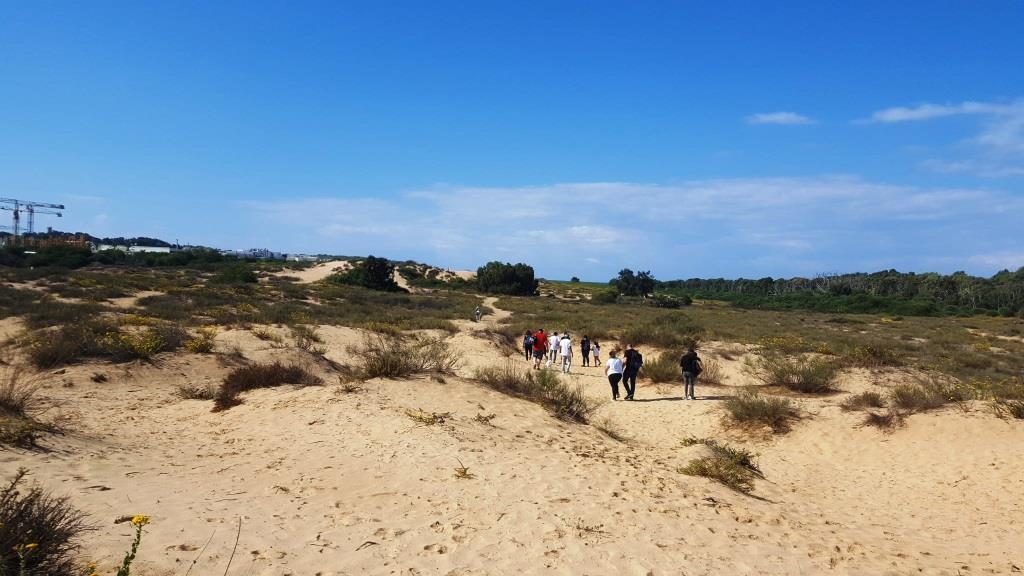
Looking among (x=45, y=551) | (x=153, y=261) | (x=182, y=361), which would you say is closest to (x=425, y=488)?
(x=45, y=551)

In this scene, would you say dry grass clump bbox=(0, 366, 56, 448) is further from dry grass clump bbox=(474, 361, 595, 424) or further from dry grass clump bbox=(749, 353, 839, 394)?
dry grass clump bbox=(749, 353, 839, 394)

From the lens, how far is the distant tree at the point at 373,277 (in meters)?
62.6

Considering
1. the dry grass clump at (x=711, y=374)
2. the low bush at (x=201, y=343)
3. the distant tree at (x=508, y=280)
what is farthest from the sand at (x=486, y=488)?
the distant tree at (x=508, y=280)

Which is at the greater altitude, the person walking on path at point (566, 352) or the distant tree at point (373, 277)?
the distant tree at point (373, 277)

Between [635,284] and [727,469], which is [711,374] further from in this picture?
[635,284]

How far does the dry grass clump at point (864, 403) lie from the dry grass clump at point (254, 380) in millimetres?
13200

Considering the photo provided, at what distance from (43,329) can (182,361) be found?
5.49 m

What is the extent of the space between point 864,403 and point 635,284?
70.8 meters

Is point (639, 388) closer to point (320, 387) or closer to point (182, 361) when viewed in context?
point (320, 387)

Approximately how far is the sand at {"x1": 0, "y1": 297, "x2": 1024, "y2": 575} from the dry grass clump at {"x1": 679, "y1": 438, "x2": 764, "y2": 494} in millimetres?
343

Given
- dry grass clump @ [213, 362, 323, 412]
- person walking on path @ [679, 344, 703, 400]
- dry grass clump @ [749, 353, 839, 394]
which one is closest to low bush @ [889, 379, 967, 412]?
dry grass clump @ [749, 353, 839, 394]

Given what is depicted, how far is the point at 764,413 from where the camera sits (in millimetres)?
14359

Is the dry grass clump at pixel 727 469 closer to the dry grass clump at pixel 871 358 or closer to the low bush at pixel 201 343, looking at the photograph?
the dry grass clump at pixel 871 358

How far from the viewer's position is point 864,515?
9.26m
